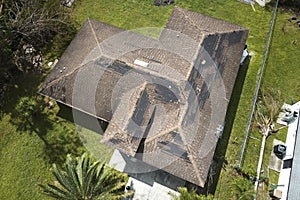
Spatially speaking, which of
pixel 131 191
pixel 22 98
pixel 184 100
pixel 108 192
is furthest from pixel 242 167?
pixel 22 98

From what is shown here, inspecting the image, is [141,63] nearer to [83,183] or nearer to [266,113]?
[83,183]

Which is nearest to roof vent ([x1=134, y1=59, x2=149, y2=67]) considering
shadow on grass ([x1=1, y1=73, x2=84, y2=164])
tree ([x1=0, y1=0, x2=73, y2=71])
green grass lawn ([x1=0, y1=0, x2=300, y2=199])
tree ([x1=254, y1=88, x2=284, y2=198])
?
green grass lawn ([x1=0, y1=0, x2=300, y2=199])

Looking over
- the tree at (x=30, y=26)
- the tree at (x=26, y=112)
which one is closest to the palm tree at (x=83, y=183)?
the tree at (x=26, y=112)

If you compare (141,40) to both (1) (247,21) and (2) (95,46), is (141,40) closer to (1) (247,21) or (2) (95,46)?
(2) (95,46)

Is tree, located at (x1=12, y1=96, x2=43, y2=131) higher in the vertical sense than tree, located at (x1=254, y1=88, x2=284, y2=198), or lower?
lower

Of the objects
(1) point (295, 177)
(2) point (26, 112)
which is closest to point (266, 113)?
(1) point (295, 177)

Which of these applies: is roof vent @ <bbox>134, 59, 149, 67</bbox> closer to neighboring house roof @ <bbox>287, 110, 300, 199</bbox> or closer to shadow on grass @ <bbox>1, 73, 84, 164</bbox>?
shadow on grass @ <bbox>1, 73, 84, 164</bbox>
